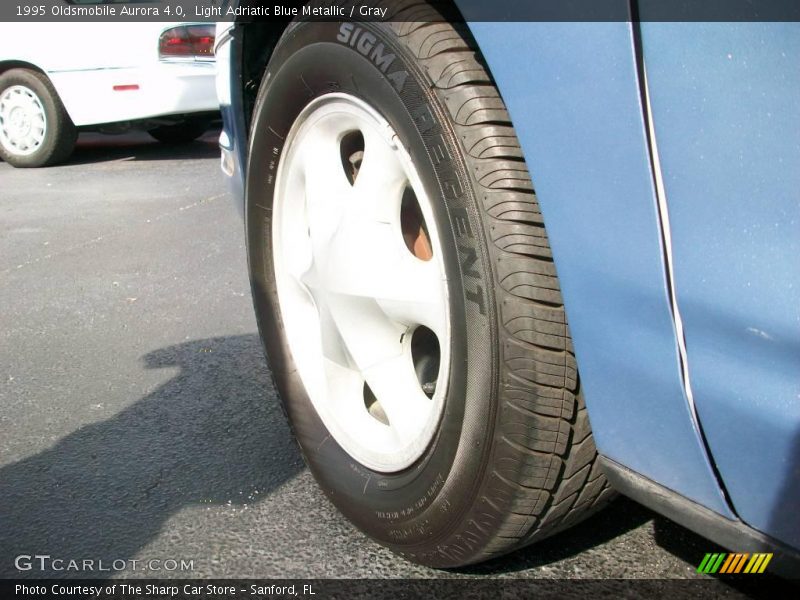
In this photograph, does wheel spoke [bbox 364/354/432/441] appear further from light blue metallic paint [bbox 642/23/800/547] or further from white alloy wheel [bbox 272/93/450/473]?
light blue metallic paint [bbox 642/23/800/547]

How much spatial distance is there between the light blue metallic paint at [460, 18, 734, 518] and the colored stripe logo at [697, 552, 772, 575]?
0.07m

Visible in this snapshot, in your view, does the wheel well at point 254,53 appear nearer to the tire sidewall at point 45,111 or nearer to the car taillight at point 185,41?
the car taillight at point 185,41

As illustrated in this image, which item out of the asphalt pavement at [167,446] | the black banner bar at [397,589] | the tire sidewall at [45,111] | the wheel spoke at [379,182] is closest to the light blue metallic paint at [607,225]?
the wheel spoke at [379,182]

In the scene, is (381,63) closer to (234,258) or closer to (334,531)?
(334,531)

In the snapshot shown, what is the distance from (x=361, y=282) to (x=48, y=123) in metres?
6.26

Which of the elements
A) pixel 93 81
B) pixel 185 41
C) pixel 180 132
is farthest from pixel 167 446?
pixel 180 132

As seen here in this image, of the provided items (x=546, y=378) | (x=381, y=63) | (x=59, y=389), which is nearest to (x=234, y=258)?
(x=59, y=389)

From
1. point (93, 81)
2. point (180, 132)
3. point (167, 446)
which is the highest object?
point (167, 446)

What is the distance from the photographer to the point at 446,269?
150 cm

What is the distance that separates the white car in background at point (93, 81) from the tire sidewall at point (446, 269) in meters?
5.15

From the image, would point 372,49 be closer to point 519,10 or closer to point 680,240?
point 519,10

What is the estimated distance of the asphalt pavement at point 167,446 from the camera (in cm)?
190

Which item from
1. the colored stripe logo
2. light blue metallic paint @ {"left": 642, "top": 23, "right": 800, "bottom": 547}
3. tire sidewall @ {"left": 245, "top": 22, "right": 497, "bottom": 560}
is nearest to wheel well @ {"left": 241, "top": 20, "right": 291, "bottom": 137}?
tire sidewall @ {"left": 245, "top": 22, "right": 497, "bottom": 560}
